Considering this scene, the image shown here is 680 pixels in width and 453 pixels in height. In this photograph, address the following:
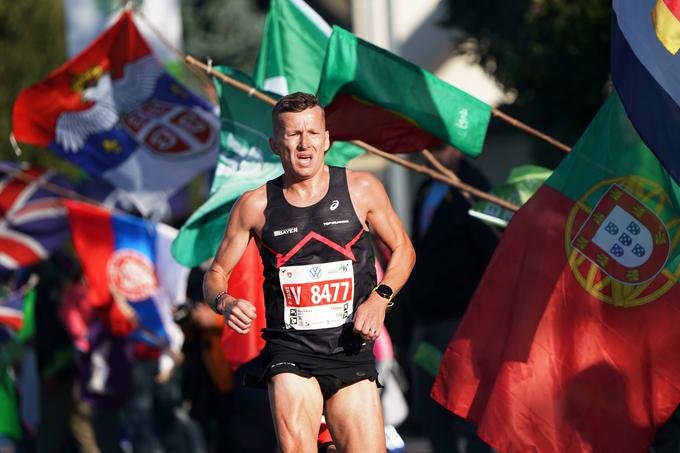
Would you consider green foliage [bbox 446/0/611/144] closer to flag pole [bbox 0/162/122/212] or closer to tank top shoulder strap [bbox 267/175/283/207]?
flag pole [bbox 0/162/122/212]

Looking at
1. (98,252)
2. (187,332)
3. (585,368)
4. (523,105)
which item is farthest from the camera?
(523,105)

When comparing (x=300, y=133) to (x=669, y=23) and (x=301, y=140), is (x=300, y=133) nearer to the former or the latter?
(x=301, y=140)

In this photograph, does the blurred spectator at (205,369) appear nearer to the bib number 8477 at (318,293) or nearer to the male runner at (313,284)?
the male runner at (313,284)

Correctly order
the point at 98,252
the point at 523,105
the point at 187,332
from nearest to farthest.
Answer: the point at 187,332, the point at 98,252, the point at 523,105

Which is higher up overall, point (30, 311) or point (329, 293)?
Answer: point (329, 293)

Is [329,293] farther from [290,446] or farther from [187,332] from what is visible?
[187,332]

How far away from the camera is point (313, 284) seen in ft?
23.1

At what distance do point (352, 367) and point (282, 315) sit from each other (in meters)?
0.40

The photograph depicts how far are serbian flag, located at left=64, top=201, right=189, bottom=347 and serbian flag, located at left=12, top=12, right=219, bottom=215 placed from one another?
71cm

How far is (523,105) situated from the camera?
45.9ft

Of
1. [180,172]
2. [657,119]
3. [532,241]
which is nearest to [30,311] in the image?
[180,172]

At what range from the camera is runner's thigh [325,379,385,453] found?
23.1 ft

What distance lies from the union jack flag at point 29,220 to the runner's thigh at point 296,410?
737 centimetres

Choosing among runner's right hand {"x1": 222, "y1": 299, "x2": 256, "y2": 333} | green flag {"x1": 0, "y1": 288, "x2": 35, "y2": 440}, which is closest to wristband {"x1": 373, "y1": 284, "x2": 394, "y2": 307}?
runner's right hand {"x1": 222, "y1": 299, "x2": 256, "y2": 333}
